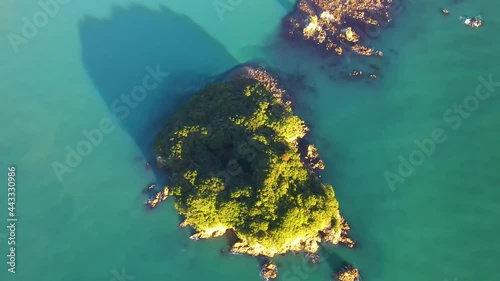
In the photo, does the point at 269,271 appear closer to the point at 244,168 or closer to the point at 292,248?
the point at 292,248

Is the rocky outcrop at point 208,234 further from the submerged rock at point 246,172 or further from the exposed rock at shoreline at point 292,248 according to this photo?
the exposed rock at shoreline at point 292,248

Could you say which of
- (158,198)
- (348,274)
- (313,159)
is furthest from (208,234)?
(348,274)

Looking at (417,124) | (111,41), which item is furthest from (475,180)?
(111,41)

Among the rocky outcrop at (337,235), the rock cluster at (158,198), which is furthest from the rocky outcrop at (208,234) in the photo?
the rocky outcrop at (337,235)

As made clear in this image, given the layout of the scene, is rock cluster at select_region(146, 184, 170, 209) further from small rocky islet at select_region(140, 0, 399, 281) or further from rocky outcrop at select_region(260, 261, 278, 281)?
rocky outcrop at select_region(260, 261, 278, 281)

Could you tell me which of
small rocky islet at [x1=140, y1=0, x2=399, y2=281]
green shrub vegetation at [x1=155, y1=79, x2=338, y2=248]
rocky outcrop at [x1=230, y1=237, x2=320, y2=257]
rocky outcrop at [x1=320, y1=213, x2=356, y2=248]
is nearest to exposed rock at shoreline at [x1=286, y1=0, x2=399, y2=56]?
small rocky islet at [x1=140, y1=0, x2=399, y2=281]
